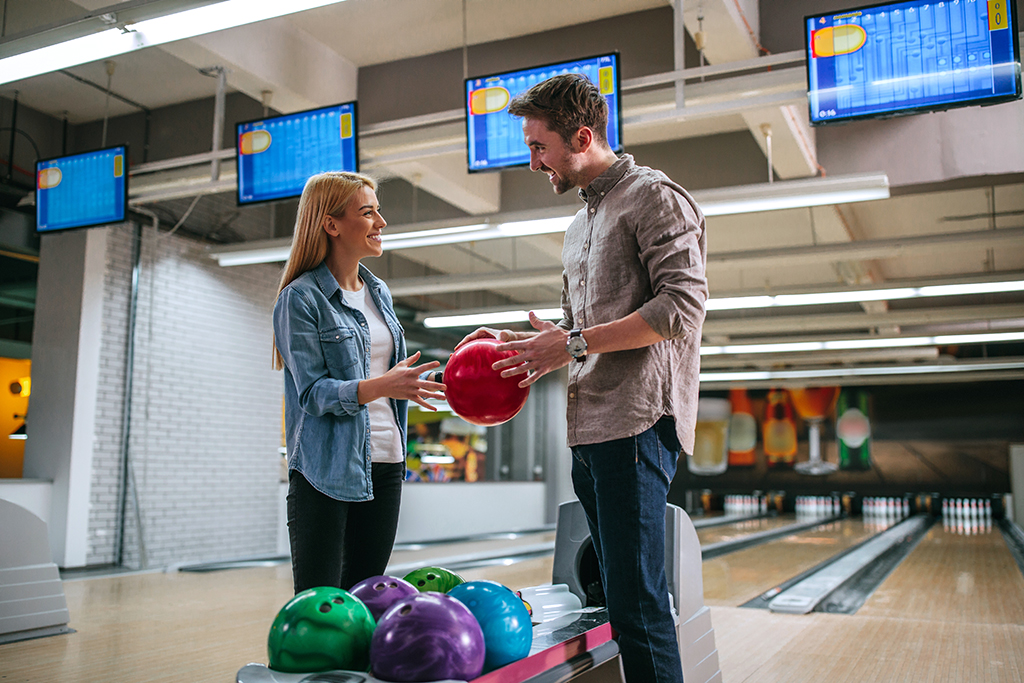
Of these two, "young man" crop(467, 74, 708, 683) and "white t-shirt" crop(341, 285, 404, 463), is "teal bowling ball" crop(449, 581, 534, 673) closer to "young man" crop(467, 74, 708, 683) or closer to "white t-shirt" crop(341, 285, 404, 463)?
"young man" crop(467, 74, 708, 683)

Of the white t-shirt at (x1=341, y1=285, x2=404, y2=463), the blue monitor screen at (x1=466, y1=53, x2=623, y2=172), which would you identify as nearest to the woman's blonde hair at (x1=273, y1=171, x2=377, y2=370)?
the white t-shirt at (x1=341, y1=285, x2=404, y2=463)

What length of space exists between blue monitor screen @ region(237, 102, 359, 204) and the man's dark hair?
273cm

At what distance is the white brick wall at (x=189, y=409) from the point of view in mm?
6266

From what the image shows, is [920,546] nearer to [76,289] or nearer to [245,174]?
[245,174]

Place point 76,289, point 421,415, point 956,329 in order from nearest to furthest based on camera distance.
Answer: point 76,289
point 956,329
point 421,415

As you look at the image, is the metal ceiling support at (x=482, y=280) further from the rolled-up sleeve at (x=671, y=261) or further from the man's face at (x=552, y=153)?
the rolled-up sleeve at (x=671, y=261)

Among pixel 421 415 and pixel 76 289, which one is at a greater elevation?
pixel 76 289

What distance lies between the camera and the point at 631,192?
1450 mm

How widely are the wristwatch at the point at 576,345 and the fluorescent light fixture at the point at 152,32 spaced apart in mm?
2191

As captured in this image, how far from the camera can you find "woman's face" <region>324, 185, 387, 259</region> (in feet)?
5.55

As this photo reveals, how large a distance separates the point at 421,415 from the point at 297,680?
31.3 ft

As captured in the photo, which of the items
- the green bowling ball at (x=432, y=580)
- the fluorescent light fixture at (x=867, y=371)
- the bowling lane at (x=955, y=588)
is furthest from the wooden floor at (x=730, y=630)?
the fluorescent light fixture at (x=867, y=371)

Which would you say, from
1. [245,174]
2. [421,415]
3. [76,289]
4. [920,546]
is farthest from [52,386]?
[920,546]

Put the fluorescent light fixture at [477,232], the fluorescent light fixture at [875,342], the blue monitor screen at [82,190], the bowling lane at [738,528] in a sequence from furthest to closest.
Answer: the bowling lane at [738,528] → the fluorescent light fixture at [875,342] → the fluorescent light fixture at [477,232] → the blue monitor screen at [82,190]
